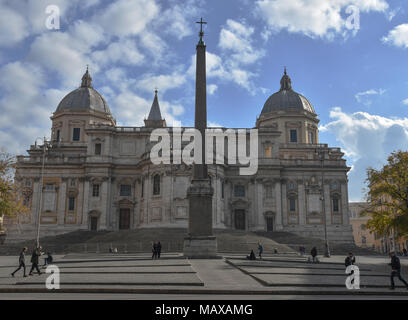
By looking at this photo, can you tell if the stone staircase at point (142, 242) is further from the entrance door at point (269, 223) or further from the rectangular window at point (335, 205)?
the rectangular window at point (335, 205)

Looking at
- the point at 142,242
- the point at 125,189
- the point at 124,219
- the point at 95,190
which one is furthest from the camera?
the point at 125,189

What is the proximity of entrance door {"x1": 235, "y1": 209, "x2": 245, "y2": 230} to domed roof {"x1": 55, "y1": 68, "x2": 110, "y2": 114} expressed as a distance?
92.8 feet

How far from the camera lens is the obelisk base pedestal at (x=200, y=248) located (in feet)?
89.8

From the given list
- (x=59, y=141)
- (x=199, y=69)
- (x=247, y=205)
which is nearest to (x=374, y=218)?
(x=199, y=69)

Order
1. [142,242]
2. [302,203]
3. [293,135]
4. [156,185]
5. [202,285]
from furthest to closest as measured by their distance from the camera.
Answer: [293,135], [302,203], [156,185], [142,242], [202,285]

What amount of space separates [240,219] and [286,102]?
22742 millimetres

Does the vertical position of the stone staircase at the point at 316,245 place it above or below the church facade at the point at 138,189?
below

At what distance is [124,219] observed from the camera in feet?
188

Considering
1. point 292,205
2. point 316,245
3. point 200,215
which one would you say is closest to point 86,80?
point 292,205

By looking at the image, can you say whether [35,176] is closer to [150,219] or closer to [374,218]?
[150,219]

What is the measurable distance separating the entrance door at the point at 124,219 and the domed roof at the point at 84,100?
62.2 ft

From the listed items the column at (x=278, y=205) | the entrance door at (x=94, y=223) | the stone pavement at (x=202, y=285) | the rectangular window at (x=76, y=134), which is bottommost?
the stone pavement at (x=202, y=285)

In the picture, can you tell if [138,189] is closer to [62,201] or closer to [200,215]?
[62,201]

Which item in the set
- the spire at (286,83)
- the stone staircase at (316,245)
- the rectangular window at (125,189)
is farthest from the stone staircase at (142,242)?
the spire at (286,83)
